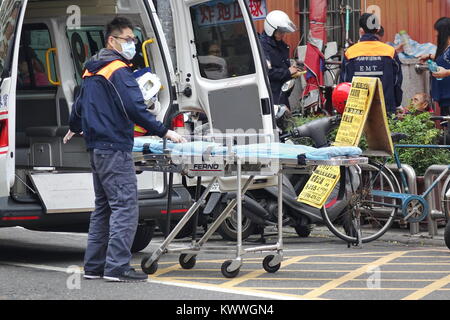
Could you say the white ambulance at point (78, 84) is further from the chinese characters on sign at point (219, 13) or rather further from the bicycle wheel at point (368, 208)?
the bicycle wheel at point (368, 208)

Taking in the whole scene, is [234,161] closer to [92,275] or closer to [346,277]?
[346,277]

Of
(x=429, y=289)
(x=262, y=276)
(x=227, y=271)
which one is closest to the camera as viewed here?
(x=429, y=289)

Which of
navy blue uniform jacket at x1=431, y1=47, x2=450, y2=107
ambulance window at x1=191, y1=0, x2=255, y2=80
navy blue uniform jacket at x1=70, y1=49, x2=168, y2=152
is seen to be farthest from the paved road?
navy blue uniform jacket at x1=431, y1=47, x2=450, y2=107

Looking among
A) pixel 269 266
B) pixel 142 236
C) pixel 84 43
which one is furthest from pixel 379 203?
pixel 84 43

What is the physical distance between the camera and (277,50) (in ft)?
44.5

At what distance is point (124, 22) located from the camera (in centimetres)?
882

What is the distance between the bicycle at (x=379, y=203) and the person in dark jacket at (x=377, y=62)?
5.02 ft

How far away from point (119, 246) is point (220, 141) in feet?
4.70

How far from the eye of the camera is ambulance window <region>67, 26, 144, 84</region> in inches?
443

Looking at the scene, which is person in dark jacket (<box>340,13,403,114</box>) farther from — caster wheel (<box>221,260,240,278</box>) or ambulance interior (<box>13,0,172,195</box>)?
caster wheel (<box>221,260,240,278</box>)

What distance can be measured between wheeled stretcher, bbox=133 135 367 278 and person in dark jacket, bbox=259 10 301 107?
4243 millimetres

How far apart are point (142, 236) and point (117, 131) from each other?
2100mm
